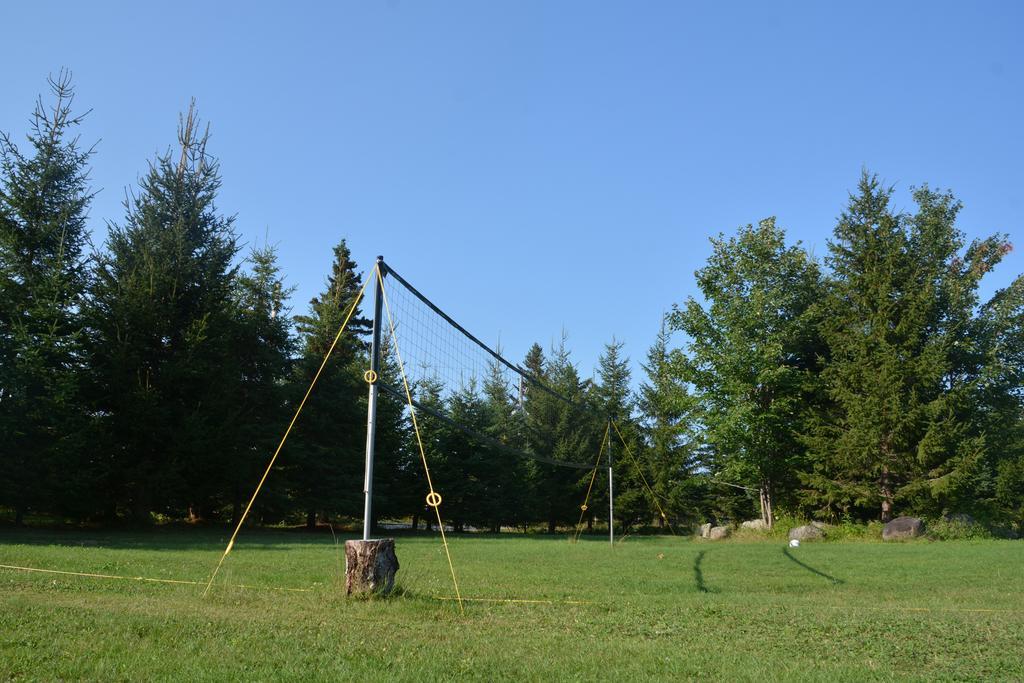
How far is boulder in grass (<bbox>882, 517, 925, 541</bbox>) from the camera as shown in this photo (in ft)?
71.4

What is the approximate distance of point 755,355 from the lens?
91.1ft

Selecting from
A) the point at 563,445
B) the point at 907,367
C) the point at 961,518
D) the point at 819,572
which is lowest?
the point at 819,572

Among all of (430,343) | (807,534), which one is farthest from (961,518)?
(430,343)

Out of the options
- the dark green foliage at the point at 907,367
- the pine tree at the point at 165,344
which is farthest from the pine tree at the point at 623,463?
the pine tree at the point at 165,344

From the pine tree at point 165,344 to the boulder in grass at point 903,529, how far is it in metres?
20.0

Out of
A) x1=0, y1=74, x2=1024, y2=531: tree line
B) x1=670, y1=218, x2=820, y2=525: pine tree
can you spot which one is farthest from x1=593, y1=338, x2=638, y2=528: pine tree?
x1=670, y1=218, x2=820, y2=525: pine tree

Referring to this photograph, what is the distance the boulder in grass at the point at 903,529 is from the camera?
2177 centimetres

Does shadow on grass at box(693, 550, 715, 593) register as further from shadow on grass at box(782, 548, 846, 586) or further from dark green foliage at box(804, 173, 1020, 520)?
dark green foliage at box(804, 173, 1020, 520)

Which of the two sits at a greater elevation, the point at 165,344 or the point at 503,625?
the point at 165,344

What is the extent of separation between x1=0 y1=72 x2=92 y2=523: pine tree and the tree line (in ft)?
0.21

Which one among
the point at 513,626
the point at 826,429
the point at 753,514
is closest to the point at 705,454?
the point at 753,514

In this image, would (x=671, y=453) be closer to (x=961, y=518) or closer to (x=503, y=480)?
(x=503, y=480)

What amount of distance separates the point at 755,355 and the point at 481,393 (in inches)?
403

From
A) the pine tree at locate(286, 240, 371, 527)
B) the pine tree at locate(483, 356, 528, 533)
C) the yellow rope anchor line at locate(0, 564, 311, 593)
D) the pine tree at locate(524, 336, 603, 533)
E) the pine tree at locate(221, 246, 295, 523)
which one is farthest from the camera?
the pine tree at locate(483, 356, 528, 533)
